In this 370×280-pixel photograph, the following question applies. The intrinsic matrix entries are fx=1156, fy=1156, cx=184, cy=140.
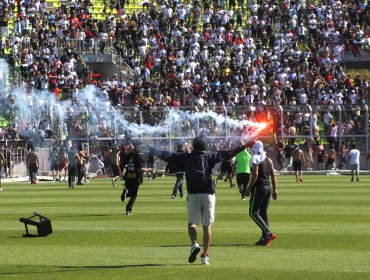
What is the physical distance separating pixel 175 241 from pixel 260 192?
2006mm

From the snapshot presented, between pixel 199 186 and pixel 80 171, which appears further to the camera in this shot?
pixel 80 171

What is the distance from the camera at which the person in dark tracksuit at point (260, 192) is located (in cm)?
2150

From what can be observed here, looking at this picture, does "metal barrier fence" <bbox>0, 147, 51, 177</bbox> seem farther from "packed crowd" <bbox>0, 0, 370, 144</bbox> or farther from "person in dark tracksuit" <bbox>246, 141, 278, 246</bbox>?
"person in dark tracksuit" <bbox>246, 141, 278, 246</bbox>

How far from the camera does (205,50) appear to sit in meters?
66.8

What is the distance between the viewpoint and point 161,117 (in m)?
55.7

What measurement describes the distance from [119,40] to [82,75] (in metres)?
4.89

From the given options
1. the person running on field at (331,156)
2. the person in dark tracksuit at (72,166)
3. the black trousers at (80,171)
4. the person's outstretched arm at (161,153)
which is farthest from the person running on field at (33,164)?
the person's outstretched arm at (161,153)

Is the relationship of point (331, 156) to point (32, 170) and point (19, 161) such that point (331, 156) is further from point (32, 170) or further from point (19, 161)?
point (32, 170)

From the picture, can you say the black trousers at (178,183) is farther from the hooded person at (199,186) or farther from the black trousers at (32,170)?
the hooded person at (199,186)

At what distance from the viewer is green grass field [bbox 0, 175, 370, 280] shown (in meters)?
17.8

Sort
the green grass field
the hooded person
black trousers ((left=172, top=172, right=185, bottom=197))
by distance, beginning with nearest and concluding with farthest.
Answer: the green grass field → the hooded person → black trousers ((left=172, top=172, right=185, bottom=197))

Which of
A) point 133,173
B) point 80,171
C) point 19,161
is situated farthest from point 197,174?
point 19,161

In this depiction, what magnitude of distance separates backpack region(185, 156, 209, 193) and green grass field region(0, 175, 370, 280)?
125cm

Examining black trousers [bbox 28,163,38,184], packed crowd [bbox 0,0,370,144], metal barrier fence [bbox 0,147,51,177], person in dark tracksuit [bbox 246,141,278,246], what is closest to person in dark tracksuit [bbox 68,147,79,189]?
black trousers [bbox 28,163,38,184]
